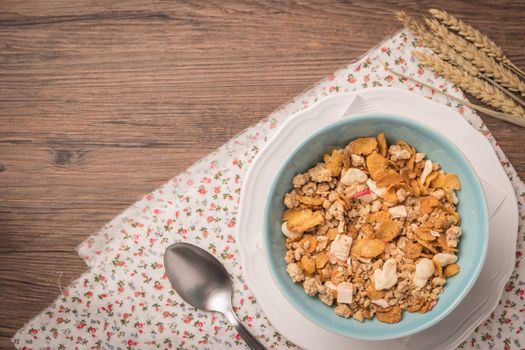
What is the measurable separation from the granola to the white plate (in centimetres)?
11

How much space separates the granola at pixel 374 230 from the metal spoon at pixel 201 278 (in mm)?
250

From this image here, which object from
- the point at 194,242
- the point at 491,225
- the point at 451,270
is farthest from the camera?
the point at 194,242

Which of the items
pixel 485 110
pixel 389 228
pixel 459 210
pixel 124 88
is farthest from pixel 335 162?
pixel 124 88

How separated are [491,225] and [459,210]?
143 mm

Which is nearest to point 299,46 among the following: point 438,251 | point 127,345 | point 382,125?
point 382,125

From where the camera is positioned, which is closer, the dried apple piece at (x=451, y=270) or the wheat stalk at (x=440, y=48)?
the dried apple piece at (x=451, y=270)

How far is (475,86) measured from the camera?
1218 millimetres

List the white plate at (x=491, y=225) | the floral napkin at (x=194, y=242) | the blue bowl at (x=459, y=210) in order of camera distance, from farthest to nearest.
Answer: the floral napkin at (x=194, y=242) < the white plate at (x=491, y=225) < the blue bowl at (x=459, y=210)

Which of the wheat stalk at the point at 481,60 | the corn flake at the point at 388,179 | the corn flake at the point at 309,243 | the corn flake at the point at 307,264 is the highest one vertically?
the wheat stalk at the point at 481,60

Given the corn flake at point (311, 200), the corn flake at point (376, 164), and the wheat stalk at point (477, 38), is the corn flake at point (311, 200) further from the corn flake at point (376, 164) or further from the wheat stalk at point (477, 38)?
the wheat stalk at point (477, 38)

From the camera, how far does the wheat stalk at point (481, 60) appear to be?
4.02 ft

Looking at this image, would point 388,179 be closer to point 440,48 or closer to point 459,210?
point 459,210

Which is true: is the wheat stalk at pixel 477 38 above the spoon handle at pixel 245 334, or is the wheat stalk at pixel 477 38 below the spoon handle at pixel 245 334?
above

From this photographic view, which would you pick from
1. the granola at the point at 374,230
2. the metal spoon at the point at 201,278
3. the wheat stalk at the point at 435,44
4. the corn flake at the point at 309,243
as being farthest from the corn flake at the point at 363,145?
the metal spoon at the point at 201,278
